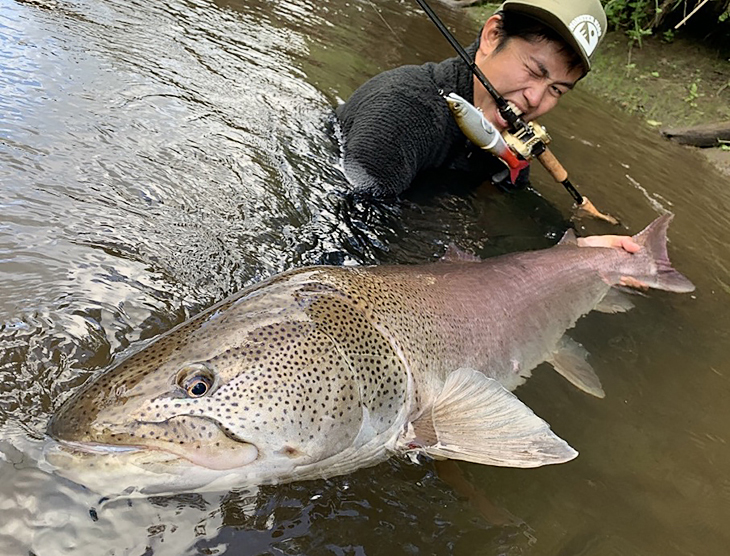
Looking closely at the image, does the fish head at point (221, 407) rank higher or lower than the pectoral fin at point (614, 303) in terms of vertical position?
lower

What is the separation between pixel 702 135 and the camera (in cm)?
814

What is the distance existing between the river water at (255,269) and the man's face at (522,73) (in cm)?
77

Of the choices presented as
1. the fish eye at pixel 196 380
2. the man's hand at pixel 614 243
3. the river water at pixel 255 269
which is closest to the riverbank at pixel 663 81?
the river water at pixel 255 269

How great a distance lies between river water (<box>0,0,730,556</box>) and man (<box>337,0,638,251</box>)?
0.28 meters

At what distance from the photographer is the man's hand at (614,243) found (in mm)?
3990

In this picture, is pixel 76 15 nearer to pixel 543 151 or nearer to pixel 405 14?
pixel 543 151

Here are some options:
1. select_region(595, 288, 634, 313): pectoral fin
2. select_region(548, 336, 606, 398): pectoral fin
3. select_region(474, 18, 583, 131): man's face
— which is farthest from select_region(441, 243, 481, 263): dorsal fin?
select_region(474, 18, 583, 131): man's face

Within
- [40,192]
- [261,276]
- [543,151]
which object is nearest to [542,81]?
[543,151]

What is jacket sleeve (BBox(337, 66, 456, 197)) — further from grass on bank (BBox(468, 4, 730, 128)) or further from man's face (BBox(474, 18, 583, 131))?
grass on bank (BBox(468, 4, 730, 128))

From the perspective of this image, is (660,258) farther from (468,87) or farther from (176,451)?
(176,451)

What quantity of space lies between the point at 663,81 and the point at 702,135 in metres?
2.46

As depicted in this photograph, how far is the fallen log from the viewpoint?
8.08 m

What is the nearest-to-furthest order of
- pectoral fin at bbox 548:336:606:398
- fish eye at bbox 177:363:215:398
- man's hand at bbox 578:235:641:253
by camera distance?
fish eye at bbox 177:363:215:398 → pectoral fin at bbox 548:336:606:398 → man's hand at bbox 578:235:641:253

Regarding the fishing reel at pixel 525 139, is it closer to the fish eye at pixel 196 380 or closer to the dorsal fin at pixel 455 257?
the dorsal fin at pixel 455 257
